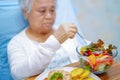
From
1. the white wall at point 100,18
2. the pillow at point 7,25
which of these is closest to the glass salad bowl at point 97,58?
the pillow at point 7,25

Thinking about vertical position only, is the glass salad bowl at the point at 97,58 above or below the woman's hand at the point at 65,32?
below

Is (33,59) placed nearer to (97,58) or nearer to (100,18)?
(97,58)

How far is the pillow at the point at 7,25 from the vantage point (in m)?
1.27

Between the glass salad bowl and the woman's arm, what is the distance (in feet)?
0.41

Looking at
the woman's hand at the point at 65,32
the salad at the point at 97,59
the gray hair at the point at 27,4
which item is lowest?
the salad at the point at 97,59

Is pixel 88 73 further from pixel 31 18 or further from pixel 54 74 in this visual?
pixel 31 18

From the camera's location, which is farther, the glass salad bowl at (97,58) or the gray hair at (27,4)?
the gray hair at (27,4)

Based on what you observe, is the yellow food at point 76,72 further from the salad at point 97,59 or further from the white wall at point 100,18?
the white wall at point 100,18

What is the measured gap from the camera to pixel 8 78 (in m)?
1.26

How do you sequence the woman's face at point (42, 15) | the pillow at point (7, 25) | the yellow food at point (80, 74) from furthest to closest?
1. the pillow at point (7, 25)
2. the woman's face at point (42, 15)
3. the yellow food at point (80, 74)

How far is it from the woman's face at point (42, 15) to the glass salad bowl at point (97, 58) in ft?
0.93

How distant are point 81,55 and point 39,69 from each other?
0.20 metres

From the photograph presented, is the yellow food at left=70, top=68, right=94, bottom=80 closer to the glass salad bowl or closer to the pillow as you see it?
the glass salad bowl

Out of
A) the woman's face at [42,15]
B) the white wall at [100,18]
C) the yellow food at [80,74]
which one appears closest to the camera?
the yellow food at [80,74]
